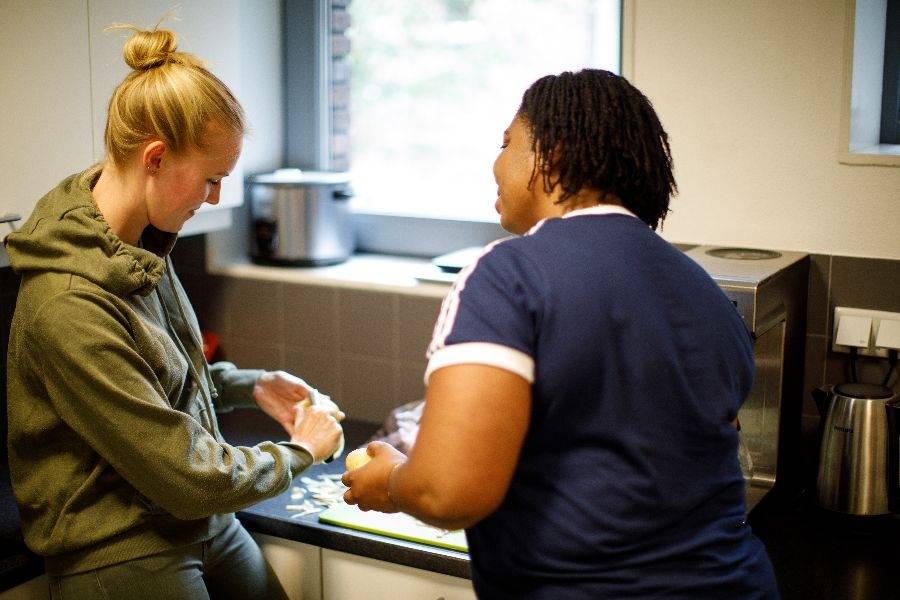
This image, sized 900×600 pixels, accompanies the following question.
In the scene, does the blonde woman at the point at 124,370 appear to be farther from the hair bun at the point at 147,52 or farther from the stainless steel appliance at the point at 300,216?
the stainless steel appliance at the point at 300,216

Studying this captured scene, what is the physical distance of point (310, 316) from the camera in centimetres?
231

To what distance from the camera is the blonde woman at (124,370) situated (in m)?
1.33

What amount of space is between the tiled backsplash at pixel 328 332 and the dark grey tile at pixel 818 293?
1 centimetres

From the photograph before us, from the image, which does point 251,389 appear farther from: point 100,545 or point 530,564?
point 530,564

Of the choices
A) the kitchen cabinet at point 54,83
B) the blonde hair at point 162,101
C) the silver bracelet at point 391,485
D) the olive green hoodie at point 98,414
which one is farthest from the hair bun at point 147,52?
the silver bracelet at point 391,485

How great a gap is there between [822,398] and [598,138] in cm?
94

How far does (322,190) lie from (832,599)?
52.0 inches

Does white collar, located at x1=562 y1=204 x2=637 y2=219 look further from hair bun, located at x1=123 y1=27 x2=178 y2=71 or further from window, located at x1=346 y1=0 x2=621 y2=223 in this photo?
window, located at x1=346 y1=0 x2=621 y2=223

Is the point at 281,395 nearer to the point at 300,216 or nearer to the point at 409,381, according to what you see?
the point at 409,381

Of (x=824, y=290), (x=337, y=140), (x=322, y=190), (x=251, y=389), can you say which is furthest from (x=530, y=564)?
(x=337, y=140)

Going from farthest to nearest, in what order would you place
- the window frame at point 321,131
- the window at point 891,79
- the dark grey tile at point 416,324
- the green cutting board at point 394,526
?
the window frame at point 321,131 → the dark grey tile at point 416,324 → the window at point 891,79 → the green cutting board at point 394,526

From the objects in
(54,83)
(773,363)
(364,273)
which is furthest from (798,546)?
(54,83)

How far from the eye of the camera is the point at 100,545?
1.42 meters

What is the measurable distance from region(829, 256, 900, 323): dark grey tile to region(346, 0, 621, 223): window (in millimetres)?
597
